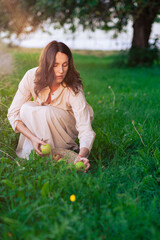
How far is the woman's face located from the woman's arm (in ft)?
1.91

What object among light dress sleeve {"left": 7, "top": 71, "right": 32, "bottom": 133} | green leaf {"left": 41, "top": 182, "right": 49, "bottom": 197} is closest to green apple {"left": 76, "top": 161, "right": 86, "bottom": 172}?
green leaf {"left": 41, "top": 182, "right": 49, "bottom": 197}

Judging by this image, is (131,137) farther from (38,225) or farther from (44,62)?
(38,225)

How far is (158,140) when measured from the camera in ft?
9.59

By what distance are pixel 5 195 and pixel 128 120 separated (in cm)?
212

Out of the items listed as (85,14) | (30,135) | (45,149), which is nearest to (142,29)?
(85,14)

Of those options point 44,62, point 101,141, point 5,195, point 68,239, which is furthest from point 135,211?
point 44,62

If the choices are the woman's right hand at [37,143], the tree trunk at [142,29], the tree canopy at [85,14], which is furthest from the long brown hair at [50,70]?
the tree trunk at [142,29]

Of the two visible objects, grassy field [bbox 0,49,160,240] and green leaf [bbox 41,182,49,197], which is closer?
grassy field [bbox 0,49,160,240]

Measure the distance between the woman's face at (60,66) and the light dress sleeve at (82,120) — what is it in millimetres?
207

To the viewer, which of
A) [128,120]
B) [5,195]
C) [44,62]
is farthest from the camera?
[128,120]

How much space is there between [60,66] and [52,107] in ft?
1.37

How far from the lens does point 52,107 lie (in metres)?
Result: 2.65

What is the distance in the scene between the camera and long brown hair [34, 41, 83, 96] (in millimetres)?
2479

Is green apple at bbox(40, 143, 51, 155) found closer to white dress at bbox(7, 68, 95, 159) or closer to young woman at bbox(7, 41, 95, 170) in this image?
young woman at bbox(7, 41, 95, 170)
